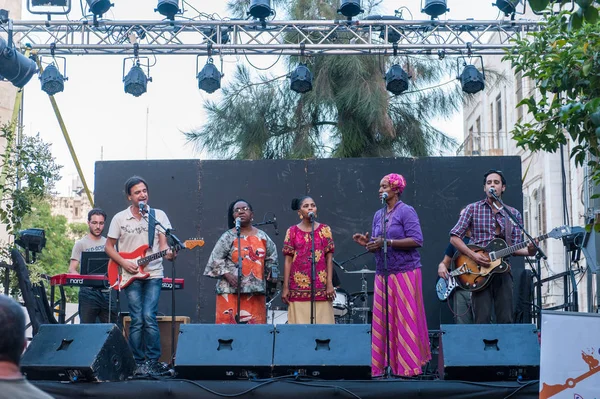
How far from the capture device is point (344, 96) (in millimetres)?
15680

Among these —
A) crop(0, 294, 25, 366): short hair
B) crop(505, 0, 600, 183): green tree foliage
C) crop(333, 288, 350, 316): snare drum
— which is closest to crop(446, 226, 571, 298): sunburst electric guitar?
crop(505, 0, 600, 183): green tree foliage

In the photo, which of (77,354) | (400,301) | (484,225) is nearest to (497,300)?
(484,225)

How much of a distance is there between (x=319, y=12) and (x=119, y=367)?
11242mm

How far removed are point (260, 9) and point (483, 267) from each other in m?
5.09

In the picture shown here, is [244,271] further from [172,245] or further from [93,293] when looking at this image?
[93,293]

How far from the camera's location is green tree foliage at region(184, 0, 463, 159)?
1580 cm

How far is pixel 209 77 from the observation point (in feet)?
36.2

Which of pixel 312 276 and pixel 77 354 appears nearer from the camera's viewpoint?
pixel 77 354

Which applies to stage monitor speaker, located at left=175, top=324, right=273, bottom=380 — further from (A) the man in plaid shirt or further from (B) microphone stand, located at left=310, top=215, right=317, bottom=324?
(A) the man in plaid shirt

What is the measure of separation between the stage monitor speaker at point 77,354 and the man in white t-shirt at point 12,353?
3.53 meters

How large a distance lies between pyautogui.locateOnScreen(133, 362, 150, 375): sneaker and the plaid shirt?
289 cm

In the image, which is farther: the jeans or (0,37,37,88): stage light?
(0,37,37,88): stage light

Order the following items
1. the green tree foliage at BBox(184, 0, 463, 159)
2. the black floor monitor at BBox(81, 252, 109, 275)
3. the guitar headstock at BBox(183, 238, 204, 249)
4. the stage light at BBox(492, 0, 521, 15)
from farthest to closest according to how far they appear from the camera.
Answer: the green tree foliage at BBox(184, 0, 463, 159), the stage light at BBox(492, 0, 521, 15), the black floor monitor at BBox(81, 252, 109, 275), the guitar headstock at BBox(183, 238, 204, 249)

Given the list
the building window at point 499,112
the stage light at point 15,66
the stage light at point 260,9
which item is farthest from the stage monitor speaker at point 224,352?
the building window at point 499,112
